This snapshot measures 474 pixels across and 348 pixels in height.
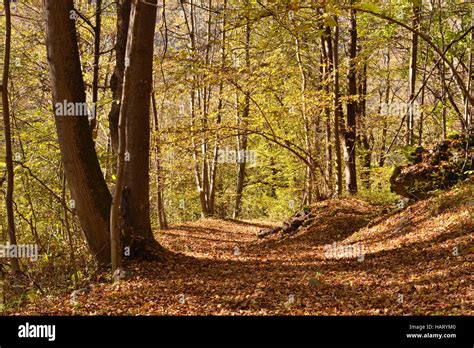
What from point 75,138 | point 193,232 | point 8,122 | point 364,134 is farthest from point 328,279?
A: point 364,134

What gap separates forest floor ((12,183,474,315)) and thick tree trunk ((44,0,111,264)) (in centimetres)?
82

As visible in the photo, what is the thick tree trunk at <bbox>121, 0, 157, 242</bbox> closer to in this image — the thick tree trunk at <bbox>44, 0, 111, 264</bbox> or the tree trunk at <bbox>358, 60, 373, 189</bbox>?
the thick tree trunk at <bbox>44, 0, 111, 264</bbox>

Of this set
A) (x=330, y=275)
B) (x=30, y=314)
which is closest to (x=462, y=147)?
(x=330, y=275)

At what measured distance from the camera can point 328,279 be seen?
6.75 m

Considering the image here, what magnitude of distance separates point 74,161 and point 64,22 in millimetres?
2026

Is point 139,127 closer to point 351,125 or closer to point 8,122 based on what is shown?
point 8,122

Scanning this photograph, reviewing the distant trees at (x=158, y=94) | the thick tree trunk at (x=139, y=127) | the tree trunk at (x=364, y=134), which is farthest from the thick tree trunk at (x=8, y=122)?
the tree trunk at (x=364, y=134)

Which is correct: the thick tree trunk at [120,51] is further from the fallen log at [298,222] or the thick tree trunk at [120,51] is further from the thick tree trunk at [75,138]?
the fallen log at [298,222]

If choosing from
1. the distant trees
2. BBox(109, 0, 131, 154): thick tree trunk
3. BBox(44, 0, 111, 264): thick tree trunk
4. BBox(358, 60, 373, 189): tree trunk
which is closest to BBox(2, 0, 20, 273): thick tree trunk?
the distant trees

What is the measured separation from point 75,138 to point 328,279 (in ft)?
13.9

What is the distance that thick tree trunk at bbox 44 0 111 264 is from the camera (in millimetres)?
6871

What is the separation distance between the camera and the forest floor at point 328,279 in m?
5.26
